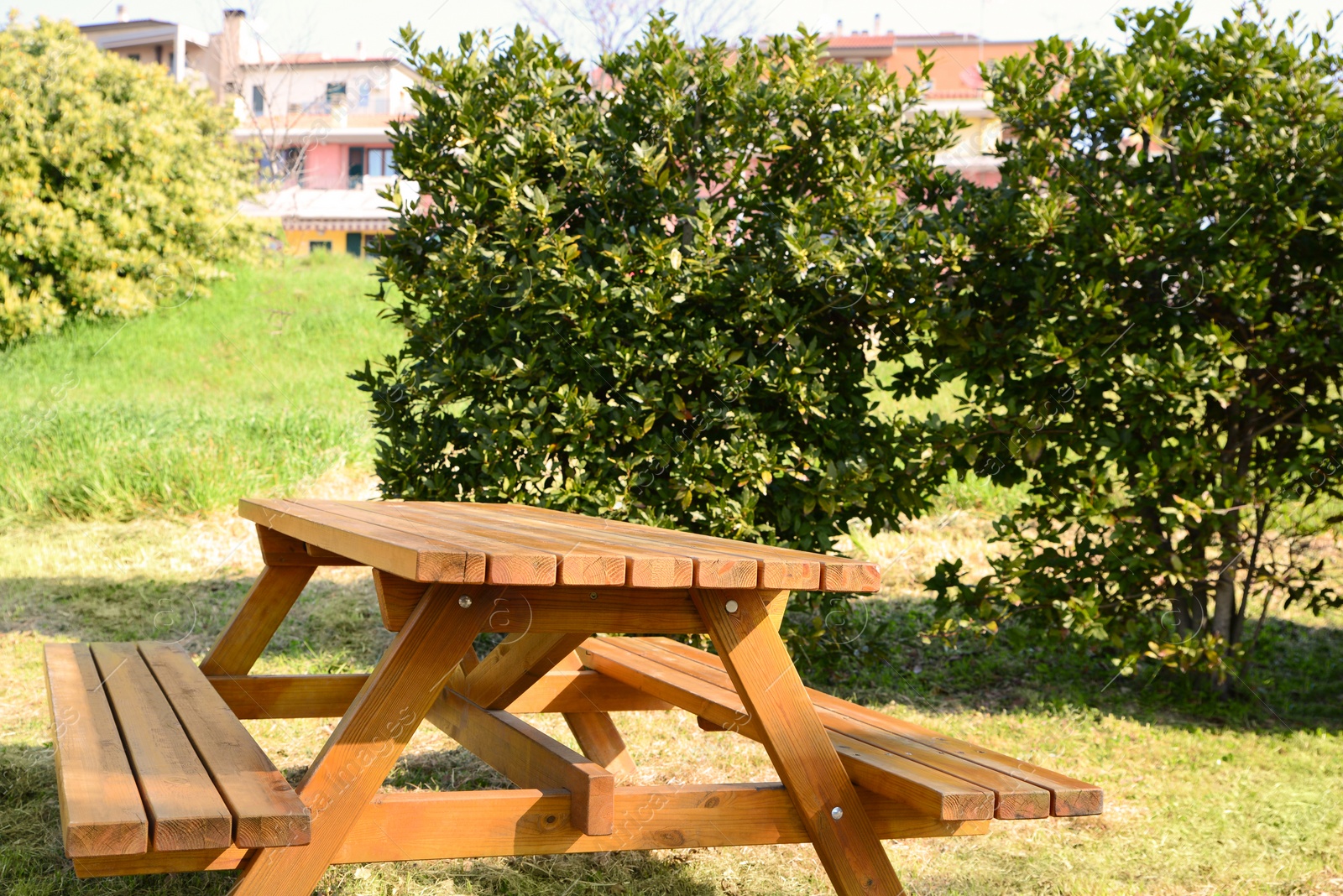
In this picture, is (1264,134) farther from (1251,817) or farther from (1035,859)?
(1035,859)

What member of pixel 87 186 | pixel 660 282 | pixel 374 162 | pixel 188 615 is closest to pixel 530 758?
pixel 660 282

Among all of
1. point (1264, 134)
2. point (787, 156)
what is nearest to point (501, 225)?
point (787, 156)

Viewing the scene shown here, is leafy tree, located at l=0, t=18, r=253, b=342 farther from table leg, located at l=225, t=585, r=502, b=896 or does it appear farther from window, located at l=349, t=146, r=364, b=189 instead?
window, located at l=349, t=146, r=364, b=189

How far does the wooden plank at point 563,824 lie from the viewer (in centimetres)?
205

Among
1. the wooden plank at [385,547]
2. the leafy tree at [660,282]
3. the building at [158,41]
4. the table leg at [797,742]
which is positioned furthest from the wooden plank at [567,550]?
the building at [158,41]

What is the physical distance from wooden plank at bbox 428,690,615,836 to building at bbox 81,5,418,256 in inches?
824

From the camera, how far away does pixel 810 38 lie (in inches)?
195

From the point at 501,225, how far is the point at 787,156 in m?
1.27

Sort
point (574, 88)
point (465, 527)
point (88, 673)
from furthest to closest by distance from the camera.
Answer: point (574, 88) < point (88, 673) < point (465, 527)

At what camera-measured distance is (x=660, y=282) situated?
184 inches

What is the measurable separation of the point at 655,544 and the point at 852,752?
1.90 ft

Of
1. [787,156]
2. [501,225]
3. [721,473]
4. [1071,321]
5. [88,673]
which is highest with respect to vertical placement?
[787,156]

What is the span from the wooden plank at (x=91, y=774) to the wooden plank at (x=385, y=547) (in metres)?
0.52

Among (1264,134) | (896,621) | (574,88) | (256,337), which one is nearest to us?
(1264,134)
